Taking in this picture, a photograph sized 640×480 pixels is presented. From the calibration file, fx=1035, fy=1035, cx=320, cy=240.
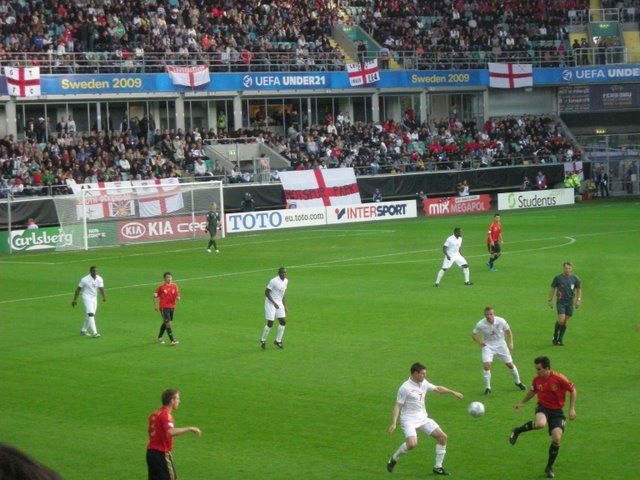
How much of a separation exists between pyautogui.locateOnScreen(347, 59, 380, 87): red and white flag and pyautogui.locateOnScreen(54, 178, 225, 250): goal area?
17.1 m

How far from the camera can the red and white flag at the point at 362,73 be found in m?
69.0

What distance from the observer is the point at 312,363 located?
2275 cm

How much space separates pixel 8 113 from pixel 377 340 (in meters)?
39.3

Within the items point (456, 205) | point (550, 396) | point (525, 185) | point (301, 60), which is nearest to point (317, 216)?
point (456, 205)

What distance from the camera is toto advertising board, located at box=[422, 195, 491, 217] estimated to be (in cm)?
6539

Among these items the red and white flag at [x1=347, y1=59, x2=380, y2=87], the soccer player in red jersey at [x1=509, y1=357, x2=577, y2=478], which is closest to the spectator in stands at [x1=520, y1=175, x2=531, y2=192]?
the red and white flag at [x1=347, y1=59, x2=380, y2=87]

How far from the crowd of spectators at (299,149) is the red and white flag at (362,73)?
388 cm

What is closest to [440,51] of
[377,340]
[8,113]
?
[8,113]

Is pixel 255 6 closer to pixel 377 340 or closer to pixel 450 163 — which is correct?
pixel 450 163

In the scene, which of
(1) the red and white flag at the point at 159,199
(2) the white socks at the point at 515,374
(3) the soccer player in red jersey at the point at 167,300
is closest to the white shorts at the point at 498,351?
(2) the white socks at the point at 515,374

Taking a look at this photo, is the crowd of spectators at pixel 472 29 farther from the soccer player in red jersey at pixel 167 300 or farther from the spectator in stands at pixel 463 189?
the soccer player in red jersey at pixel 167 300

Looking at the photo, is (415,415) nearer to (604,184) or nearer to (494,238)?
(494,238)

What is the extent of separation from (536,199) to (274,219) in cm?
2021

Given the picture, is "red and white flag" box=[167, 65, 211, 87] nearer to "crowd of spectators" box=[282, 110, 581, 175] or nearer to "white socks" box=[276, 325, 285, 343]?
"crowd of spectators" box=[282, 110, 581, 175]
